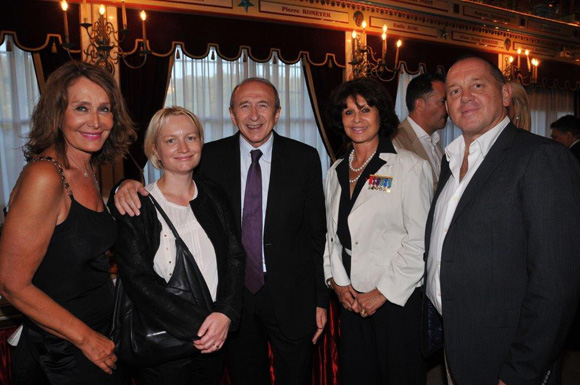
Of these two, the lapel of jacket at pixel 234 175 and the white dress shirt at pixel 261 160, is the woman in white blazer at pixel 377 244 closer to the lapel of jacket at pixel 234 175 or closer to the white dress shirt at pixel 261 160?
the white dress shirt at pixel 261 160

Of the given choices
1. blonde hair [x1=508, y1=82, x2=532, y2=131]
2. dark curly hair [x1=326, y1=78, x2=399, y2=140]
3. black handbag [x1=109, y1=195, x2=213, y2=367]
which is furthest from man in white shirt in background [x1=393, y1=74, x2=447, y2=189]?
black handbag [x1=109, y1=195, x2=213, y2=367]

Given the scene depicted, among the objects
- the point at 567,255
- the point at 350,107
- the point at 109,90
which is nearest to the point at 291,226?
the point at 350,107

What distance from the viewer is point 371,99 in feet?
7.34

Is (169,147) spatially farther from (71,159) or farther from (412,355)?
(412,355)

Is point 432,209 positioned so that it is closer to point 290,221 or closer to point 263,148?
point 290,221

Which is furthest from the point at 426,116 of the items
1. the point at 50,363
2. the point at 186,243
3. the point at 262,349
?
the point at 50,363

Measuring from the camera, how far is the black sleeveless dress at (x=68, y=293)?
1.54 metres

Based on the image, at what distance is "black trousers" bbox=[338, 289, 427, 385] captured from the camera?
2.14 m

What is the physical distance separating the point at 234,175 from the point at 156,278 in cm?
69

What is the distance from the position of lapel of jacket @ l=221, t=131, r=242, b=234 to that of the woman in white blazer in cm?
50

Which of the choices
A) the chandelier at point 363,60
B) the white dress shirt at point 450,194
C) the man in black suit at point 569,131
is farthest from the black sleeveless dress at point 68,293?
the man in black suit at point 569,131

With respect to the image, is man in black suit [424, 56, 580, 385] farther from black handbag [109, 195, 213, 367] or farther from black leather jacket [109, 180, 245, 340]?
black handbag [109, 195, 213, 367]

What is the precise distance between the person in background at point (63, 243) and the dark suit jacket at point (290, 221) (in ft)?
1.93

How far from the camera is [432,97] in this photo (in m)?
3.43
